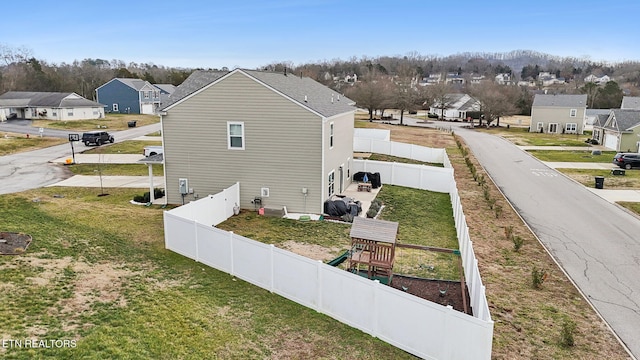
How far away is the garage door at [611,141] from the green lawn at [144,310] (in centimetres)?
4851

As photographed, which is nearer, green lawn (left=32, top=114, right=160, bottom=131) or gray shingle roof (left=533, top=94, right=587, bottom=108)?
green lawn (left=32, top=114, right=160, bottom=131)

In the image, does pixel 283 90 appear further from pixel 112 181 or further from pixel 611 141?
pixel 611 141

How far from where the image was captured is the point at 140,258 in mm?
14211

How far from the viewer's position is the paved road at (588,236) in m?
12.5

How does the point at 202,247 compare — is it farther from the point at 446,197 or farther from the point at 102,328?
the point at 446,197

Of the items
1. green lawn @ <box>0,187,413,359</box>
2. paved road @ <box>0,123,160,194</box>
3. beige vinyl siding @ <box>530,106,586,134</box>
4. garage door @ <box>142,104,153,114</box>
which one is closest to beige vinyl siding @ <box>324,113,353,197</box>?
green lawn @ <box>0,187,413,359</box>

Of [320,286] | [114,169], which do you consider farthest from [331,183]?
[114,169]

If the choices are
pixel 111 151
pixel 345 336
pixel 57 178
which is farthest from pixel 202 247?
pixel 111 151

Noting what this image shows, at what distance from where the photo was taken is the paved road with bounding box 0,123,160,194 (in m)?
26.5

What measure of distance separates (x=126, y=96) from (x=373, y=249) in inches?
3042

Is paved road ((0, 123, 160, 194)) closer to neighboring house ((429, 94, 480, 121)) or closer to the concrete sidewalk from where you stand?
the concrete sidewalk

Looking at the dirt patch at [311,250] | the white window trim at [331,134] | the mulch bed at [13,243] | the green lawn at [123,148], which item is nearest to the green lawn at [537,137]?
the white window trim at [331,134]

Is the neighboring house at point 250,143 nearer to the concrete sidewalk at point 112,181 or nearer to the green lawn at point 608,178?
the concrete sidewalk at point 112,181

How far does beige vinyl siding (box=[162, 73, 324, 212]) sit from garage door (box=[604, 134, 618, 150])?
1616 inches
